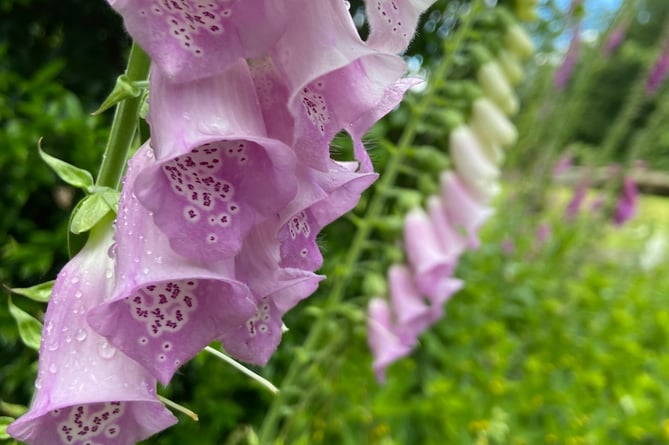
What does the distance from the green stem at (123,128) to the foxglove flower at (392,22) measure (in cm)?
14

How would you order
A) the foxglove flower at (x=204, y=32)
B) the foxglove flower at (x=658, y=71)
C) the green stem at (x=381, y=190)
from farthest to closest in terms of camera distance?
1. the foxglove flower at (x=658, y=71)
2. the green stem at (x=381, y=190)
3. the foxglove flower at (x=204, y=32)

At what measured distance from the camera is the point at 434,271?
4.66 feet

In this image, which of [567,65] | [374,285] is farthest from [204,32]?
[567,65]

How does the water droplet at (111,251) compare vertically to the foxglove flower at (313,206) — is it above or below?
below

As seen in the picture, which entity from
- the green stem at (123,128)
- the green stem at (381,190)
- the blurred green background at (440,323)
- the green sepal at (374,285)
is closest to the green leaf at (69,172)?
the green stem at (123,128)

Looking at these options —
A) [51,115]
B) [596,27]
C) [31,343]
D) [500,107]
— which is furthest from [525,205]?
[31,343]

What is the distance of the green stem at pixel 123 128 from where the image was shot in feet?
1.29

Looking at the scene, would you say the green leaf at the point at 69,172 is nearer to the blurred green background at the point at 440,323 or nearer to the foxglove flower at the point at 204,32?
the foxglove flower at the point at 204,32

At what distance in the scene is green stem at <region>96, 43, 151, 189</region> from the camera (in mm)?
393

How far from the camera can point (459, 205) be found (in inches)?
58.1

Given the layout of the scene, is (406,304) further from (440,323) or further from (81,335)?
(81,335)

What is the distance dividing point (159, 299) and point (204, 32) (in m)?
0.16

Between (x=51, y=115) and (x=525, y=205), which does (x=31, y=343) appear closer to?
(x=51, y=115)

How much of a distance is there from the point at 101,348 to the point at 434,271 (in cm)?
108
